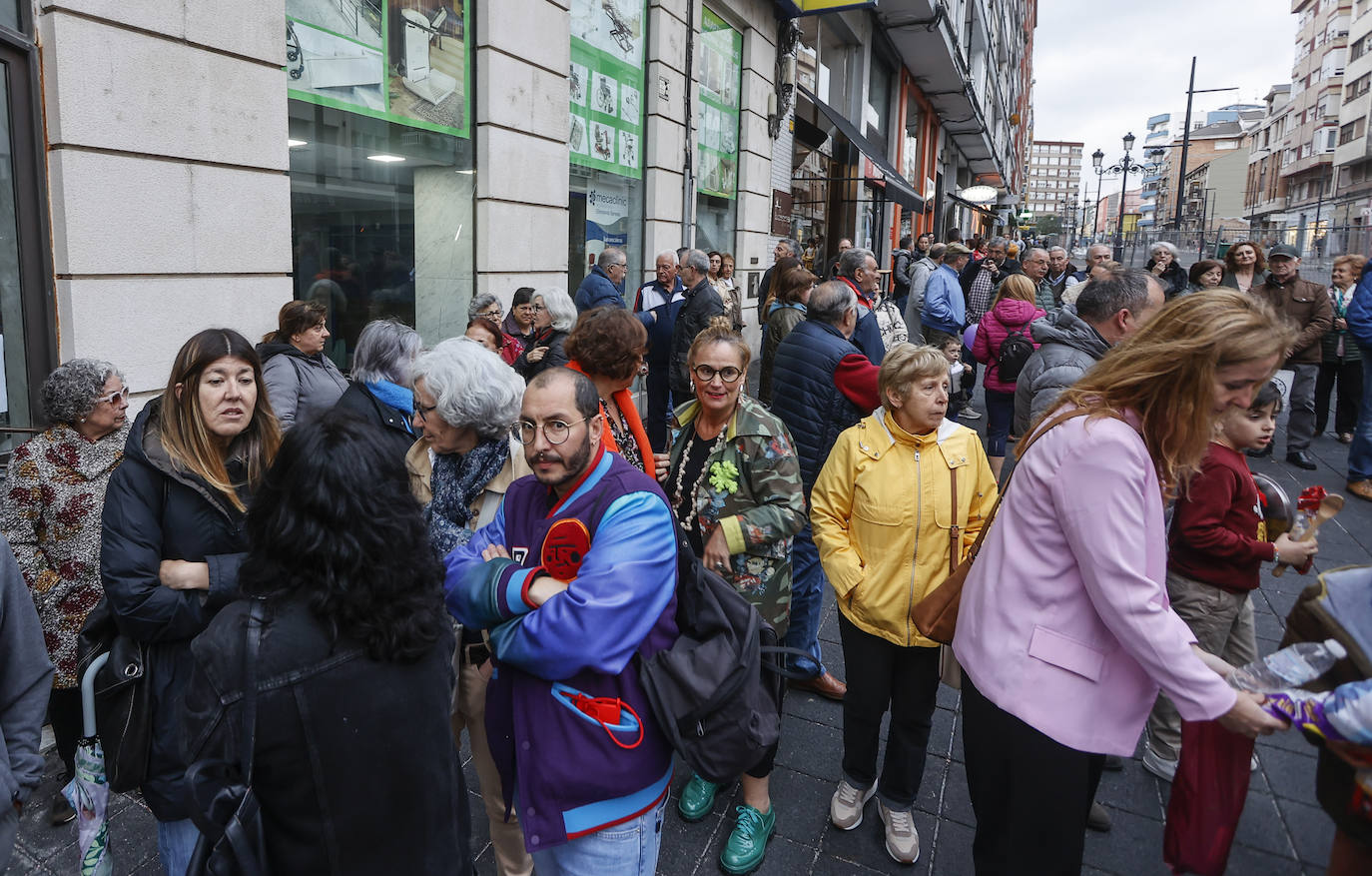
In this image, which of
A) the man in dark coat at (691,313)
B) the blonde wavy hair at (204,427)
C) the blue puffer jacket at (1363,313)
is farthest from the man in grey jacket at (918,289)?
the blonde wavy hair at (204,427)

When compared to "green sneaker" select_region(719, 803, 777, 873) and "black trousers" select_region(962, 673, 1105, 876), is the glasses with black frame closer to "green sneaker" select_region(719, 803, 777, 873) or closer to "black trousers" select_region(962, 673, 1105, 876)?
"black trousers" select_region(962, 673, 1105, 876)

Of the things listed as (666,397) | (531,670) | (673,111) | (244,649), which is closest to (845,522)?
(531,670)

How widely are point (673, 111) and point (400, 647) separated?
1023 centimetres

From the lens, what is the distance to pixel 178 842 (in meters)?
2.32

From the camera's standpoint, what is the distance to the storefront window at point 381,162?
604cm

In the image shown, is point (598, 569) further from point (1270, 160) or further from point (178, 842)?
point (1270, 160)

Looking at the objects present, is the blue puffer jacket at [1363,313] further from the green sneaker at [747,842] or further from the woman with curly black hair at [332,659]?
the woman with curly black hair at [332,659]

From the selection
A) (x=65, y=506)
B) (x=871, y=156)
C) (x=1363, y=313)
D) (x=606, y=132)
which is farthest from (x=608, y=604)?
(x=871, y=156)

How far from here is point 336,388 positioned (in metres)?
4.73

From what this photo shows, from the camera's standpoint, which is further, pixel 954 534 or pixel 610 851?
pixel 954 534

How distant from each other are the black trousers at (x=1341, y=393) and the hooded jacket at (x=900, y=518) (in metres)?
7.54

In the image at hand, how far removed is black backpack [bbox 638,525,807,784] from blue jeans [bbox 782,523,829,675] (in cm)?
216

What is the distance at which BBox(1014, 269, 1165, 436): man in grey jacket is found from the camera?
3430mm

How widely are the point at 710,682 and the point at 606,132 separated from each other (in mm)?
8770
